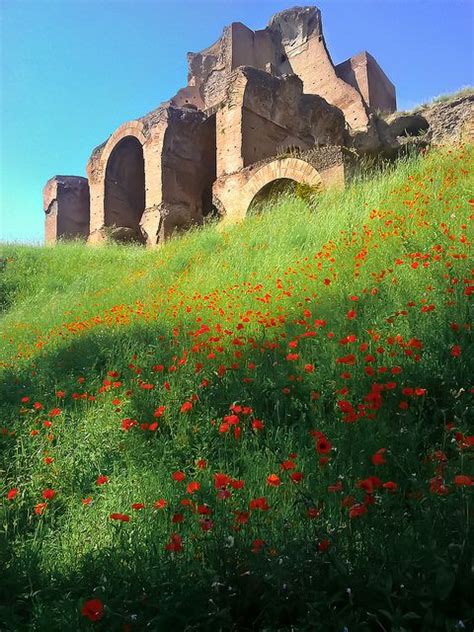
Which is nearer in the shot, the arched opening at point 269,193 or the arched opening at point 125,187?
the arched opening at point 269,193

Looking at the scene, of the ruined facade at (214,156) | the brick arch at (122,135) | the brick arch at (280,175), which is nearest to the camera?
the brick arch at (280,175)

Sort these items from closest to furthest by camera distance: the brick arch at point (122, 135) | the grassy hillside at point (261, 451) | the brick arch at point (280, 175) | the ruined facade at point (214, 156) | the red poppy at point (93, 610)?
the red poppy at point (93, 610)
the grassy hillside at point (261, 451)
the brick arch at point (280, 175)
the ruined facade at point (214, 156)
the brick arch at point (122, 135)

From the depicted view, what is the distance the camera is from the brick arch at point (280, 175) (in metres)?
10.9

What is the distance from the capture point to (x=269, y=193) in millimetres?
12984

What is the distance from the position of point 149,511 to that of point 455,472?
4.37 feet

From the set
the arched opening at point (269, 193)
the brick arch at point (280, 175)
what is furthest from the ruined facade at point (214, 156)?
the arched opening at point (269, 193)

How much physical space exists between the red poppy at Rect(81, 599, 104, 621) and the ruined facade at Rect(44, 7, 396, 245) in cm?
963

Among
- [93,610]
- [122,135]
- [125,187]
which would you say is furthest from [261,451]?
[125,187]

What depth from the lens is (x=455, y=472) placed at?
6.67ft

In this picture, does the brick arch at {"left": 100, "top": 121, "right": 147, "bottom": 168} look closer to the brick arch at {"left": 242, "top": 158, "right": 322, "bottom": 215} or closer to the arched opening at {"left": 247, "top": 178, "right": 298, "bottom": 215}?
the brick arch at {"left": 242, "top": 158, "right": 322, "bottom": 215}

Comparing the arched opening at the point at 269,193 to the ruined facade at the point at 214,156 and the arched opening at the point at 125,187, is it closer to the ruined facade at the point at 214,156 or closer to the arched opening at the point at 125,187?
the ruined facade at the point at 214,156

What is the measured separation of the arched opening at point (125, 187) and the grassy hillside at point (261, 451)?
13.1m

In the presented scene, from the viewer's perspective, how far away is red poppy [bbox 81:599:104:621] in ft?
4.72

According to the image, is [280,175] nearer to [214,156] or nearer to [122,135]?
[214,156]
